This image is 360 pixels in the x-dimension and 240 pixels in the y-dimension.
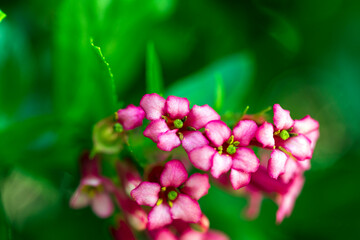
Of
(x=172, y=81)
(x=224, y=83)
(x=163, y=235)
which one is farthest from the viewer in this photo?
(x=172, y=81)

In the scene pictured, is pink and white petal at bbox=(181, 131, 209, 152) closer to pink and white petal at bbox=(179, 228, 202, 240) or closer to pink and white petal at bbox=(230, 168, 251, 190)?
pink and white petal at bbox=(230, 168, 251, 190)

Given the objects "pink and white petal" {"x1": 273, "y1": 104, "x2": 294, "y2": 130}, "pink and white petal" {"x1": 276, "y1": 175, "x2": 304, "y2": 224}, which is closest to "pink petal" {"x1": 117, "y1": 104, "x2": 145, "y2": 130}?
"pink and white petal" {"x1": 273, "y1": 104, "x2": 294, "y2": 130}

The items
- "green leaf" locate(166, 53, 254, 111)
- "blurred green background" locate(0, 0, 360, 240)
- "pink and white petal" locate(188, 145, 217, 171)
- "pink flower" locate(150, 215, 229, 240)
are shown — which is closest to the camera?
"pink and white petal" locate(188, 145, 217, 171)

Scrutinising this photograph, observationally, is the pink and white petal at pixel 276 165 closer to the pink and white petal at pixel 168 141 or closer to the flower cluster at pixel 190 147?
the flower cluster at pixel 190 147

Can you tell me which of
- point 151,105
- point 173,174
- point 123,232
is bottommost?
point 123,232

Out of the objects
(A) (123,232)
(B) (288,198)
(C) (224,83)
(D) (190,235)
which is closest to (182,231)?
(D) (190,235)

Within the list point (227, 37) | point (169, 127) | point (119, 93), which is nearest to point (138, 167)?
point (169, 127)

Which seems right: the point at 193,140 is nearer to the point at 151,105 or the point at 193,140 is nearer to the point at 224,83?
the point at 151,105
